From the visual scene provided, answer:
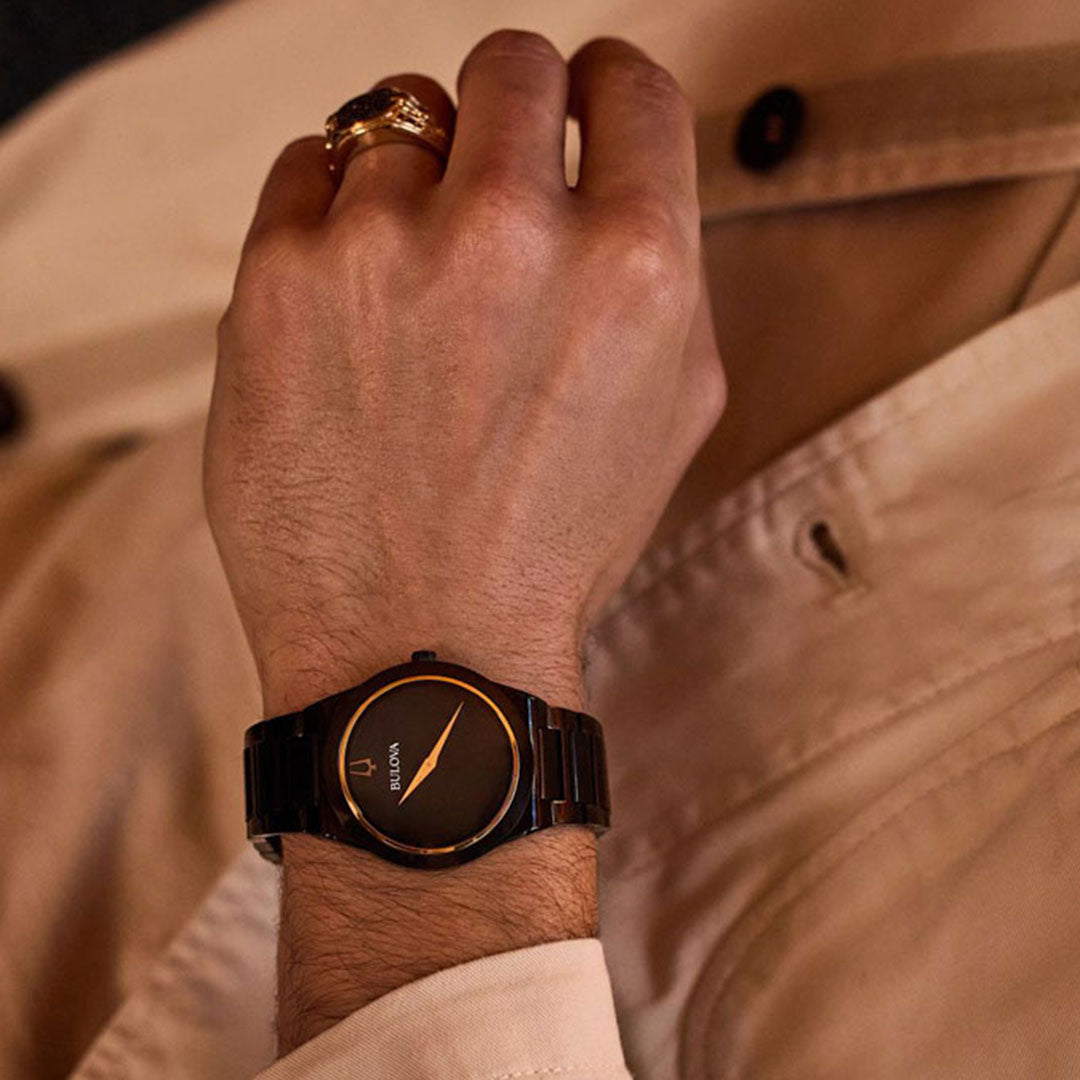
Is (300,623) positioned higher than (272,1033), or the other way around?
(300,623)

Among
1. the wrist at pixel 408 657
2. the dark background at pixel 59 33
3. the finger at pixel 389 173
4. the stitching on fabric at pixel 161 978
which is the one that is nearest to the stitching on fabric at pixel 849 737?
the wrist at pixel 408 657

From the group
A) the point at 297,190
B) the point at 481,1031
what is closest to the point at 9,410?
the point at 297,190

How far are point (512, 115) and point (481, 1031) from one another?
407mm

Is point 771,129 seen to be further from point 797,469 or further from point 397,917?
point 397,917

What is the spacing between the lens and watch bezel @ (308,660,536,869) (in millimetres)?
527

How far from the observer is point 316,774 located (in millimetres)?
536

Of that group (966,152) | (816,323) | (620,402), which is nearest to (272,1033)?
(620,402)

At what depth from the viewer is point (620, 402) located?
575mm

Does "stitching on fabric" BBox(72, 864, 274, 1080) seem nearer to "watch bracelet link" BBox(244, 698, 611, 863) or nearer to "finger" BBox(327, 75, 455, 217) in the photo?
"watch bracelet link" BBox(244, 698, 611, 863)

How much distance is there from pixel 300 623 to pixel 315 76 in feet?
1.65

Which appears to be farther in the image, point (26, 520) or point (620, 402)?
point (26, 520)

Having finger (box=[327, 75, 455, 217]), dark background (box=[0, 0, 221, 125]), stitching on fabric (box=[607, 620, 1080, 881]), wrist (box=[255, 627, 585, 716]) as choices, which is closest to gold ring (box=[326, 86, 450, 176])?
finger (box=[327, 75, 455, 217])

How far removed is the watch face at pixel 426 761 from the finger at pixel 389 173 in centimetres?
23

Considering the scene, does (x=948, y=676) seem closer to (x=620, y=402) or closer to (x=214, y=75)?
(x=620, y=402)
